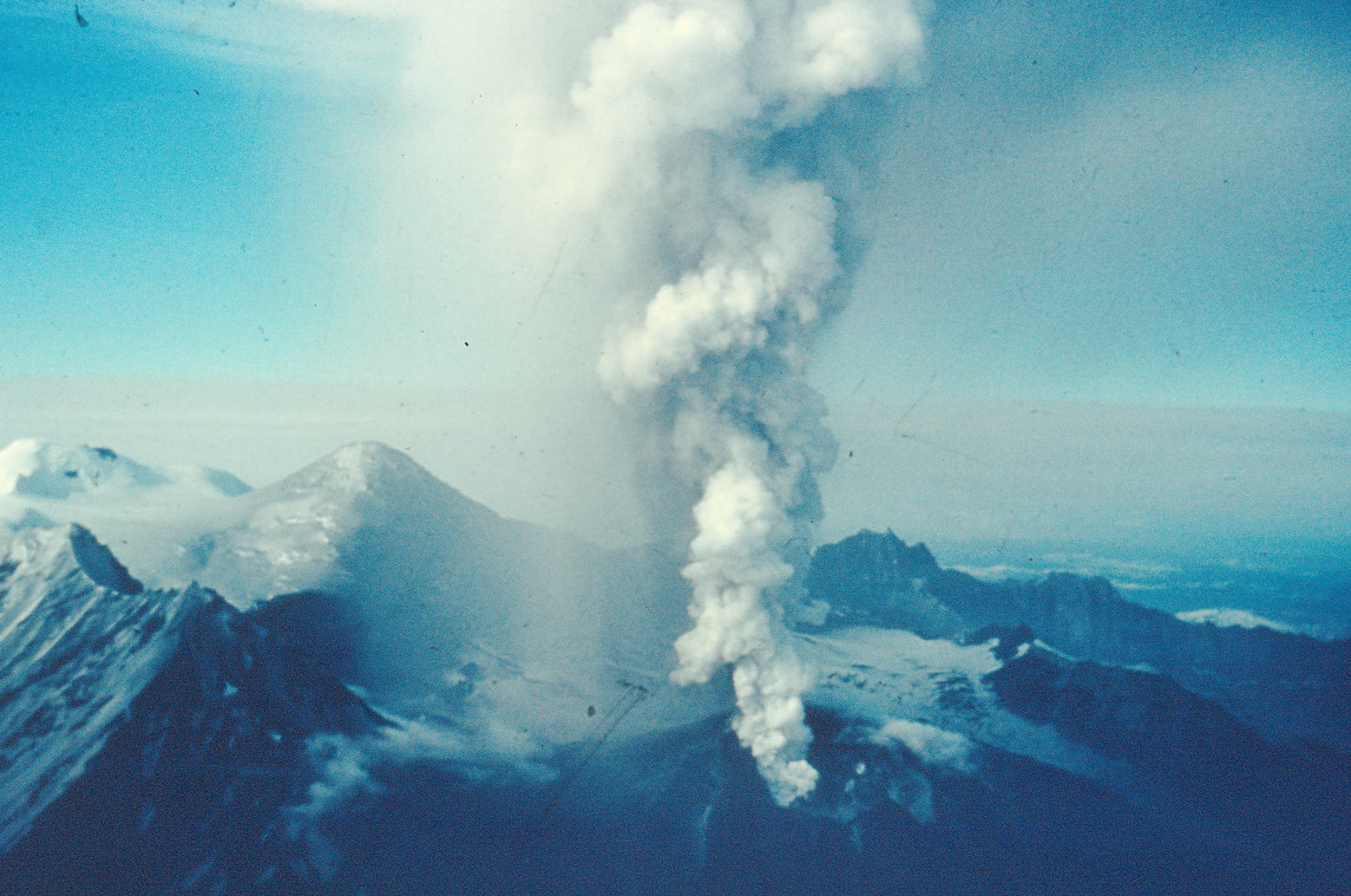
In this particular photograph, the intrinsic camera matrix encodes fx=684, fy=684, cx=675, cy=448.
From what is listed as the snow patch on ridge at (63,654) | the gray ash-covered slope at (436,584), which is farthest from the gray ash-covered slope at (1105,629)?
the snow patch on ridge at (63,654)

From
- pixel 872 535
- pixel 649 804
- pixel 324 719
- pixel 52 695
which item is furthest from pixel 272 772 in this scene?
pixel 872 535

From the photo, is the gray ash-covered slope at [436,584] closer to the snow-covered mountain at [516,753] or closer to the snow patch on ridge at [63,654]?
the snow-covered mountain at [516,753]

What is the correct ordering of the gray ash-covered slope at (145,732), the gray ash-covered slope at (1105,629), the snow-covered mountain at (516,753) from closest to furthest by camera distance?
the gray ash-covered slope at (145,732), the snow-covered mountain at (516,753), the gray ash-covered slope at (1105,629)

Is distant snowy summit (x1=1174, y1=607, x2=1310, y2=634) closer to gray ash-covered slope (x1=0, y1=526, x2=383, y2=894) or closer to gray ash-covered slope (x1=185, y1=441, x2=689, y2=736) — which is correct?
gray ash-covered slope (x1=185, y1=441, x2=689, y2=736)

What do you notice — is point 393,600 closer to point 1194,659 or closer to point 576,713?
point 576,713

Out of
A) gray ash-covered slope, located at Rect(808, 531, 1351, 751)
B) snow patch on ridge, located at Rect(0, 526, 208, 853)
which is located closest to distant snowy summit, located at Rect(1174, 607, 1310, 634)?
gray ash-covered slope, located at Rect(808, 531, 1351, 751)

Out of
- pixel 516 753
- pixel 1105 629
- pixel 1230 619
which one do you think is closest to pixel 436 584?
pixel 516 753

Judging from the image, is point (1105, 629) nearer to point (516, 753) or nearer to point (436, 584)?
point (516, 753)
